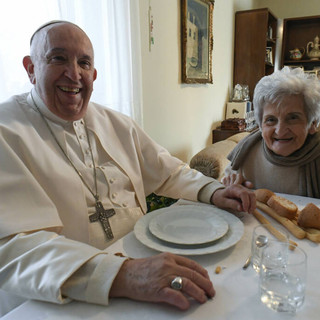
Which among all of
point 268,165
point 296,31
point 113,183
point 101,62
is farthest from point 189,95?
point 296,31

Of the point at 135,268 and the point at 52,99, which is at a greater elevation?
the point at 52,99

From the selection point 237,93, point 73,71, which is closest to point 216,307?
point 73,71

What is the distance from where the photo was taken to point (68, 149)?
1192mm

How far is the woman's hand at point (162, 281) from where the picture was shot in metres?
0.62

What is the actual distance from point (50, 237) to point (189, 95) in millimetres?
2695

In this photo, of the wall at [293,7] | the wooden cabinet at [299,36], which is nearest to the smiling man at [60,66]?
the wooden cabinet at [299,36]

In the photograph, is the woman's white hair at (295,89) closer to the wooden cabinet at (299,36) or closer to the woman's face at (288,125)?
the woman's face at (288,125)

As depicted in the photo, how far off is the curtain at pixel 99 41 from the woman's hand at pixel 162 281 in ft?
3.69

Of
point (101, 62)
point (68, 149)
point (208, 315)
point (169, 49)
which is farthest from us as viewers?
point (169, 49)

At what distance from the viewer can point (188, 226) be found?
0.96 m

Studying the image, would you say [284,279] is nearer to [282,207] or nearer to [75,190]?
[282,207]

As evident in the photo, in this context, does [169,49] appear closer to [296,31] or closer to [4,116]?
[4,116]

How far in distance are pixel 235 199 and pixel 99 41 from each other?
1361 millimetres

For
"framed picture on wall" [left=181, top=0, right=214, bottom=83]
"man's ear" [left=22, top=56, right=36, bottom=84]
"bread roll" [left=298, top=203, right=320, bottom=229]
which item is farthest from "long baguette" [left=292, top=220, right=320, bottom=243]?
"framed picture on wall" [left=181, top=0, right=214, bottom=83]
